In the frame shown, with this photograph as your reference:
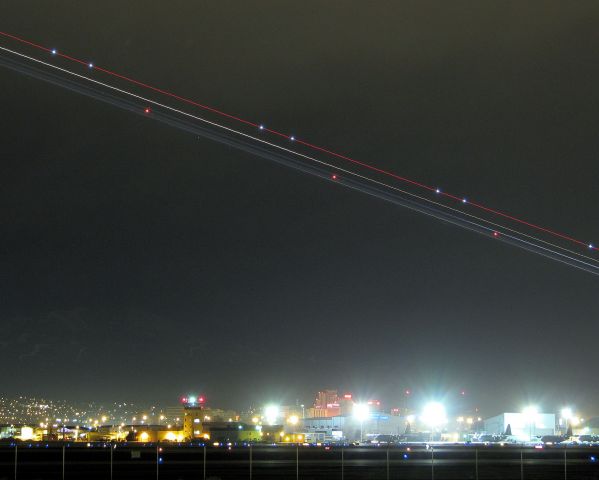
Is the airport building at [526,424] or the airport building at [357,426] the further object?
the airport building at [526,424]

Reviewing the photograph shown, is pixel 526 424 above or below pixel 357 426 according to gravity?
above

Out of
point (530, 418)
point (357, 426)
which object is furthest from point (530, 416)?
point (357, 426)

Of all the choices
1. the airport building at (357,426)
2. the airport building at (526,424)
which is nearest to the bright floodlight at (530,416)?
the airport building at (526,424)

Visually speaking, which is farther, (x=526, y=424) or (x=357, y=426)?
(x=357, y=426)

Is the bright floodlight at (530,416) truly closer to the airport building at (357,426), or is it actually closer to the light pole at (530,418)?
the light pole at (530,418)

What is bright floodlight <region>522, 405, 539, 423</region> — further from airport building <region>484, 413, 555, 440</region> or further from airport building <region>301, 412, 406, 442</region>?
airport building <region>301, 412, 406, 442</region>

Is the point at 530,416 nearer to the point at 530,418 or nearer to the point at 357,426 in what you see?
the point at 530,418

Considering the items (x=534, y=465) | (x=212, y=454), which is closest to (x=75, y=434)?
(x=212, y=454)

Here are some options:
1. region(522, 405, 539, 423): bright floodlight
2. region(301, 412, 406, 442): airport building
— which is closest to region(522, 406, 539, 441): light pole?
region(522, 405, 539, 423): bright floodlight

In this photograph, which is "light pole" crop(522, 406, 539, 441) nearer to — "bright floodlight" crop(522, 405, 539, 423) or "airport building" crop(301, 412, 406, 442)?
"bright floodlight" crop(522, 405, 539, 423)

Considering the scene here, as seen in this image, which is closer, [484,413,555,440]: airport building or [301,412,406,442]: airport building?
[301,412,406,442]: airport building

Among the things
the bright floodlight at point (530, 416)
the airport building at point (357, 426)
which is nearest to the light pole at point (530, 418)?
the bright floodlight at point (530, 416)

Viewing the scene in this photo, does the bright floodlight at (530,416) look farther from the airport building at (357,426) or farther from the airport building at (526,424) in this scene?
the airport building at (357,426)
